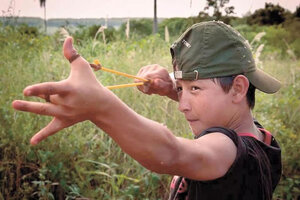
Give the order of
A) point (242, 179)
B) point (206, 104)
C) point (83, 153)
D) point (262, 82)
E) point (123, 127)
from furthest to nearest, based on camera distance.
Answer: point (83, 153) < point (262, 82) < point (206, 104) < point (242, 179) < point (123, 127)

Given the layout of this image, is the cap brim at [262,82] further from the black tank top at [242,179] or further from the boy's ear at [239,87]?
the black tank top at [242,179]

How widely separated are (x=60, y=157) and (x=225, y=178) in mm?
2034

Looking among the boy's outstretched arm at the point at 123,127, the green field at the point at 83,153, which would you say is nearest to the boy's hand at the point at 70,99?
the boy's outstretched arm at the point at 123,127

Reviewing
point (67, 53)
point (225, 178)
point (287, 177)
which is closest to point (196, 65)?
point (225, 178)

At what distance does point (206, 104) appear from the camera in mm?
1394

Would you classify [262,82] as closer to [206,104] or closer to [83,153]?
[206,104]

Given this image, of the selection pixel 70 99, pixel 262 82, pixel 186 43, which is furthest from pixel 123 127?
pixel 262 82

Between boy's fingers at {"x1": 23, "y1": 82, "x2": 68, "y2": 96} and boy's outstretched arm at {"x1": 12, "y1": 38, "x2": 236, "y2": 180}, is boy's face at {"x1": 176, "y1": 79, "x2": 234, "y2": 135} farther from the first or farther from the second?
boy's fingers at {"x1": 23, "y1": 82, "x2": 68, "y2": 96}

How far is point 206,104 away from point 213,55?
0.16m

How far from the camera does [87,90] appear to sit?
96 cm

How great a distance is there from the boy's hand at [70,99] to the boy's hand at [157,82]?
0.92 metres

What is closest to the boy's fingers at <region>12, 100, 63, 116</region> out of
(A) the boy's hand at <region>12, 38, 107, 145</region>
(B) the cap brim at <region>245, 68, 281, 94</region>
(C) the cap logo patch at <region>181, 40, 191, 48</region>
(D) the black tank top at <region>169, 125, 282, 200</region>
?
(A) the boy's hand at <region>12, 38, 107, 145</region>

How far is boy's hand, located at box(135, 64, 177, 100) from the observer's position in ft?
6.27

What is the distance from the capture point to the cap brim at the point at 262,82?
147cm
